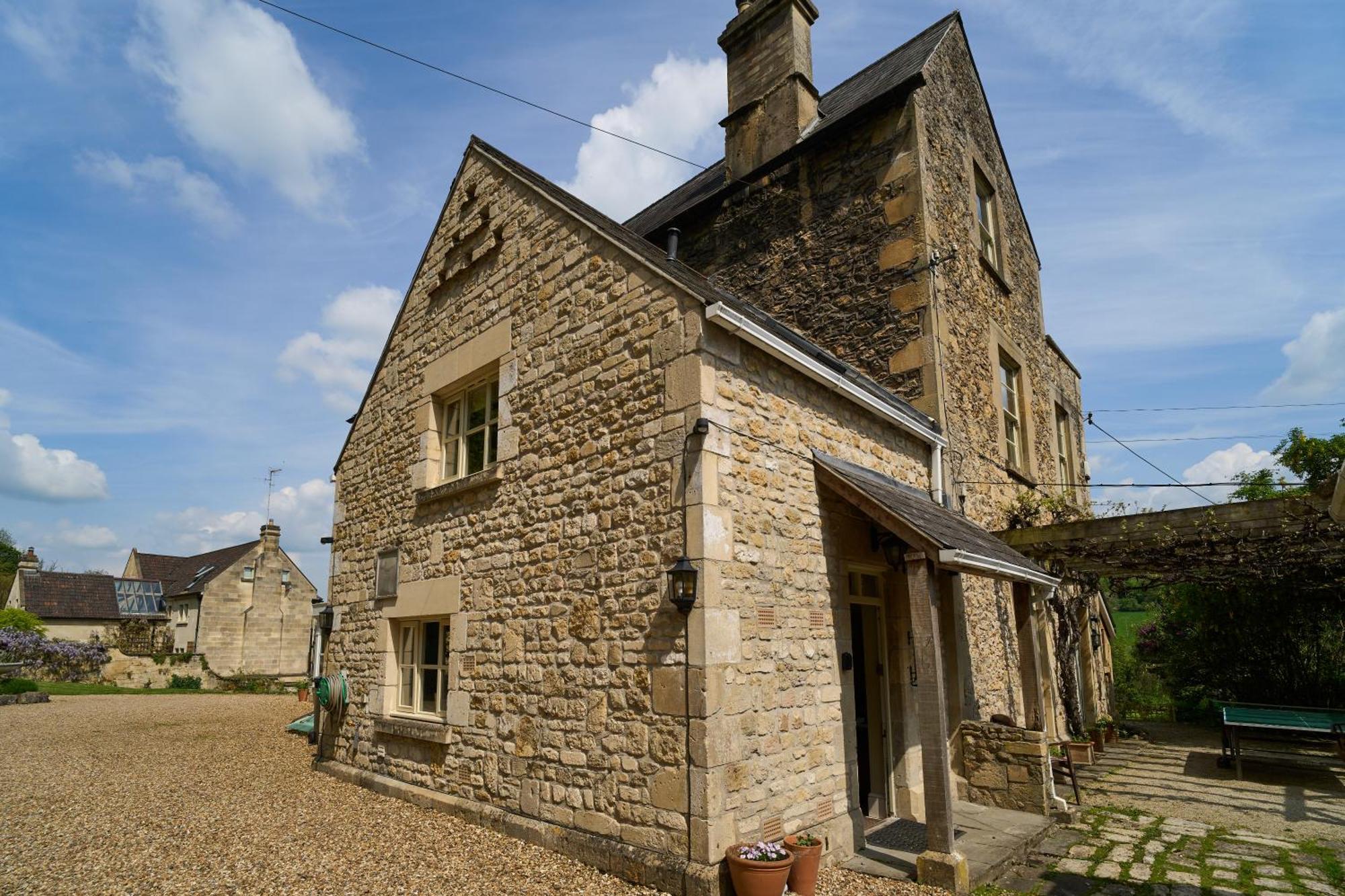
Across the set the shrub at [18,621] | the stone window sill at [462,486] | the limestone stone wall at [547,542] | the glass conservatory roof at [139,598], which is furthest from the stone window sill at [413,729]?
the glass conservatory roof at [139,598]

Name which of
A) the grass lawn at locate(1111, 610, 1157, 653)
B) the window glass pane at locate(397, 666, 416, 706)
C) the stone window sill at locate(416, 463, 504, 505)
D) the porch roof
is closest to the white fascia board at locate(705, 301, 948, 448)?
the porch roof

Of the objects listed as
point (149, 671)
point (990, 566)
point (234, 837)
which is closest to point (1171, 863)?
point (990, 566)

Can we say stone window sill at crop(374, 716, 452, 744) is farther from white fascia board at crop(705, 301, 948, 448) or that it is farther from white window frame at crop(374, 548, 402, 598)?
white fascia board at crop(705, 301, 948, 448)

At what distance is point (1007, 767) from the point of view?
7086 millimetres

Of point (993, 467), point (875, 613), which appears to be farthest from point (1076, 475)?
point (875, 613)

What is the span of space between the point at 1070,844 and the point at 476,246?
26.8 feet

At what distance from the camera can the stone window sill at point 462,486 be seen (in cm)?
708

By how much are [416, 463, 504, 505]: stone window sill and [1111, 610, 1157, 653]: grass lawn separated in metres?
15.2

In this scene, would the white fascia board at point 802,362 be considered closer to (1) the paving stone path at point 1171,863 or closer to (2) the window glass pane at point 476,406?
(2) the window glass pane at point 476,406

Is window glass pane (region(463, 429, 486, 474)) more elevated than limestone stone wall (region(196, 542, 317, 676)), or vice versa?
window glass pane (region(463, 429, 486, 474))

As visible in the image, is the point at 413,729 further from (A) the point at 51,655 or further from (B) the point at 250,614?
(B) the point at 250,614

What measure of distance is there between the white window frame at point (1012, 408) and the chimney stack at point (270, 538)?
1224 inches

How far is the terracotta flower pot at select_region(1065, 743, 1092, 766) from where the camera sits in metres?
9.49

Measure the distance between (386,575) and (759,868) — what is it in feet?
19.0
